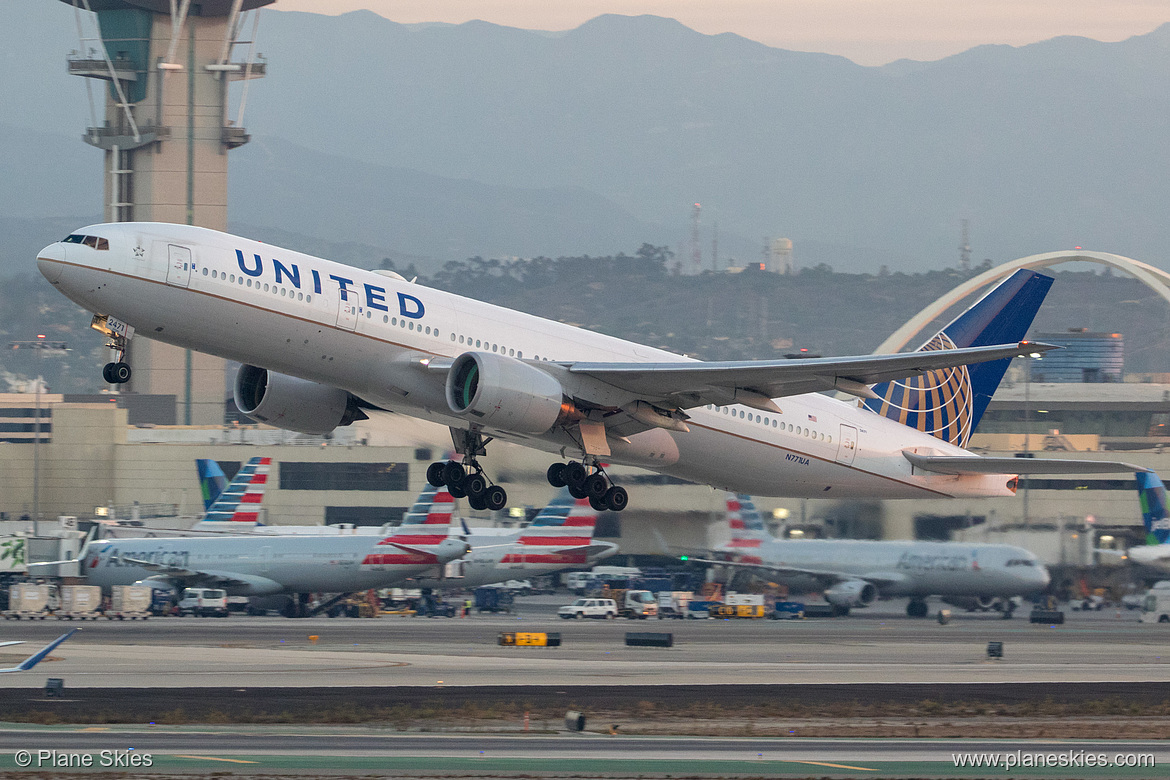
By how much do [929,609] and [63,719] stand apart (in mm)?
44501

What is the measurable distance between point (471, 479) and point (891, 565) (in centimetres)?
3130

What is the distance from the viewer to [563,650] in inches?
1881

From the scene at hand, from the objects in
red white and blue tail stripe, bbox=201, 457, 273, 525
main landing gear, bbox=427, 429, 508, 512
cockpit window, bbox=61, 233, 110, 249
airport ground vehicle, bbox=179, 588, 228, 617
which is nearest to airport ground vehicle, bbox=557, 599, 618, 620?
airport ground vehicle, bbox=179, 588, 228, 617

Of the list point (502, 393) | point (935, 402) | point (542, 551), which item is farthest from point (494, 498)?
point (542, 551)

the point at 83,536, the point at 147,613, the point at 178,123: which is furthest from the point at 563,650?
the point at 178,123

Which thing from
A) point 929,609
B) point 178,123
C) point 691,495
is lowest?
point 929,609

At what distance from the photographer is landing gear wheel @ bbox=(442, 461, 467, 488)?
3662 centimetres

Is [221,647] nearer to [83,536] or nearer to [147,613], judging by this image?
[147,613]

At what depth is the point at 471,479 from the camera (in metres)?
36.4

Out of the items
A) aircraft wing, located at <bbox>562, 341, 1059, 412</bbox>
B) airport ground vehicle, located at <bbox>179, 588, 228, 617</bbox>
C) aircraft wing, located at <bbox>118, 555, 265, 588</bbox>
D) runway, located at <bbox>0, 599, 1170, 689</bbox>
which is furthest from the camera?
aircraft wing, located at <bbox>118, 555, 265, 588</bbox>

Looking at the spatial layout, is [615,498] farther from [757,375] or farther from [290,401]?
[290,401]

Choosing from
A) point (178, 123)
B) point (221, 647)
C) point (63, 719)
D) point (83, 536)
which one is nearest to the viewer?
point (63, 719)

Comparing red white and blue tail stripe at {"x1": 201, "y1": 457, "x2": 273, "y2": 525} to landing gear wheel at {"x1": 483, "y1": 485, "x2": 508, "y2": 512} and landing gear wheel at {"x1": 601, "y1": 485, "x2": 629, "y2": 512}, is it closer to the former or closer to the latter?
landing gear wheel at {"x1": 483, "y1": 485, "x2": 508, "y2": 512}

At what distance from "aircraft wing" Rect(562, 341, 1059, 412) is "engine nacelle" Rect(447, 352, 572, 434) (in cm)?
147
